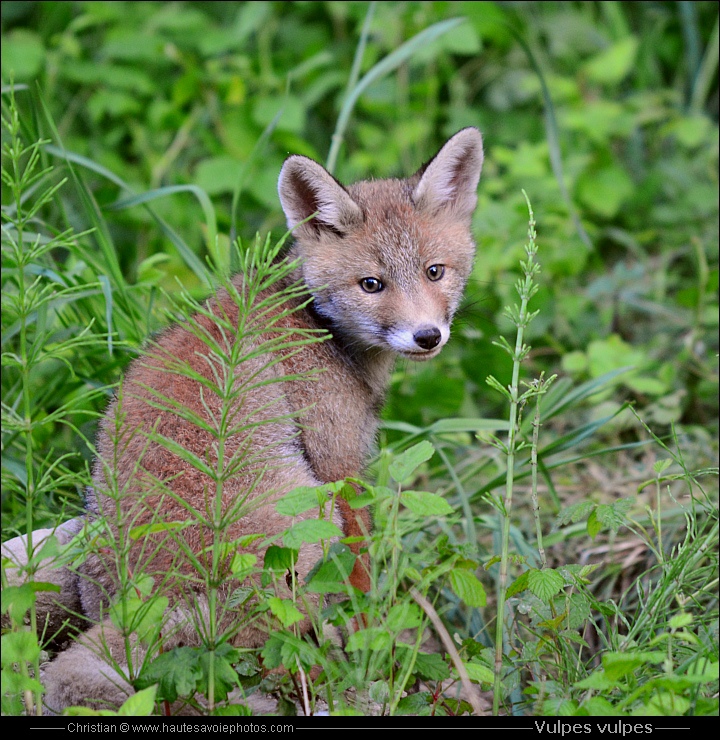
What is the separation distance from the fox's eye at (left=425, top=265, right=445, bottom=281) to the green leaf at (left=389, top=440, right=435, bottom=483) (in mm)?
1545

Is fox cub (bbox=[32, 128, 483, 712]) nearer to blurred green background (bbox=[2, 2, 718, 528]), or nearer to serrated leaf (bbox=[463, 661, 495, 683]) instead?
serrated leaf (bbox=[463, 661, 495, 683])

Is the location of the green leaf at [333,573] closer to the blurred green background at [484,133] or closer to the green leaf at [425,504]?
the green leaf at [425,504]

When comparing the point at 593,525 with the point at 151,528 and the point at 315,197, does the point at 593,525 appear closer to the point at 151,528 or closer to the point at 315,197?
the point at 151,528

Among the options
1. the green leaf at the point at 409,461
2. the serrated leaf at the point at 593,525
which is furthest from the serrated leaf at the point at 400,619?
the serrated leaf at the point at 593,525

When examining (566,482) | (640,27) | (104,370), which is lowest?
(566,482)

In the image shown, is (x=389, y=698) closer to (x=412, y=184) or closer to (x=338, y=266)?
(x=338, y=266)

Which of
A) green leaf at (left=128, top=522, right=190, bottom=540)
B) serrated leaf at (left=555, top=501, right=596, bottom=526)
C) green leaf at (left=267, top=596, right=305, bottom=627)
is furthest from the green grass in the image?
green leaf at (left=128, top=522, right=190, bottom=540)

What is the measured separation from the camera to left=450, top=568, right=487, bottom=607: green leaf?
9.08 ft

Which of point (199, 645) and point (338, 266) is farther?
point (338, 266)

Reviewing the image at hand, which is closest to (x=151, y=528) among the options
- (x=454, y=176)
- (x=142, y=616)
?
(x=142, y=616)

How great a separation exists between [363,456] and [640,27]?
6.29 meters
